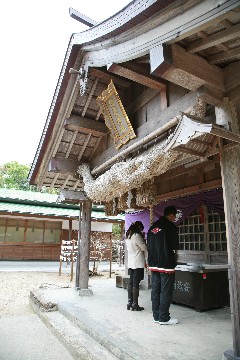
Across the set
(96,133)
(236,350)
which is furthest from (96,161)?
(236,350)

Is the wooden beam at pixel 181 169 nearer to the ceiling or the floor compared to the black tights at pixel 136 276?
nearer to the ceiling

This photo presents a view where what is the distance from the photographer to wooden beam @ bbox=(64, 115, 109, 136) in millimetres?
6391

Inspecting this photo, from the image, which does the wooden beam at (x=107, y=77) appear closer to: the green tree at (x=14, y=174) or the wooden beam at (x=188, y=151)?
the wooden beam at (x=188, y=151)

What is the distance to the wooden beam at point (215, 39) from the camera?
2908 mm

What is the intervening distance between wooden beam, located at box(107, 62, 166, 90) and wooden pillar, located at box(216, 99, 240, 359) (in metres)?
1.39

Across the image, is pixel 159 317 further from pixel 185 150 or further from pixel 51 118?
pixel 51 118

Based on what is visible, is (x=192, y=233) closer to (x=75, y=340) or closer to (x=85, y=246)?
(x=85, y=246)

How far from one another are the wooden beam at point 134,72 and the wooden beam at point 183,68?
2.77 feet

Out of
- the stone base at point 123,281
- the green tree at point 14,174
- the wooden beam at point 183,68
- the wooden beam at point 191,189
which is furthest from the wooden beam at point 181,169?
the green tree at point 14,174

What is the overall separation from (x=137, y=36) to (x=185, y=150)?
1.73 metres

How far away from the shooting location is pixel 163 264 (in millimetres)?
4742

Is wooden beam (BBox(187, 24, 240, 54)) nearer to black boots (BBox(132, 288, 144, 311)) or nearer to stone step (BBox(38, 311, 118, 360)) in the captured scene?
stone step (BBox(38, 311, 118, 360))

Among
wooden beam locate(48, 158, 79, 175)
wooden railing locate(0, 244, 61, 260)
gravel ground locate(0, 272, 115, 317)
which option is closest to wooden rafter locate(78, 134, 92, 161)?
wooden beam locate(48, 158, 79, 175)

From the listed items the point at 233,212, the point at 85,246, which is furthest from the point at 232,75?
the point at 85,246
